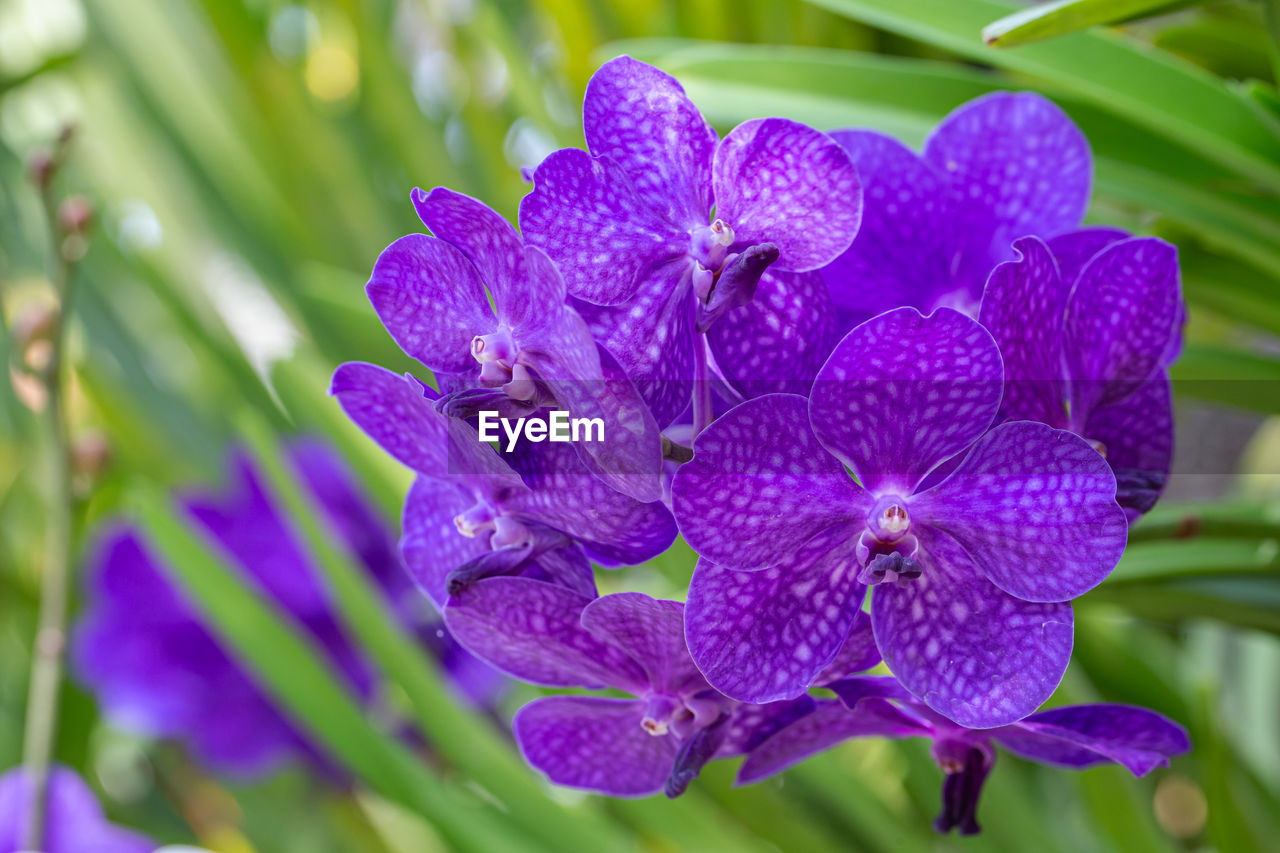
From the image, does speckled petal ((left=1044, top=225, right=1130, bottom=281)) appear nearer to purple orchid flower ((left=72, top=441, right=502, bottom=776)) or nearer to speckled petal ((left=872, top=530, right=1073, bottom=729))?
speckled petal ((left=872, top=530, right=1073, bottom=729))

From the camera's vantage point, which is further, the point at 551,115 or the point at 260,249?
the point at 260,249

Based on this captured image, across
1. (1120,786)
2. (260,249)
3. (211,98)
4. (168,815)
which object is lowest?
(168,815)

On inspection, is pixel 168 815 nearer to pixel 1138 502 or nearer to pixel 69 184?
pixel 69 184

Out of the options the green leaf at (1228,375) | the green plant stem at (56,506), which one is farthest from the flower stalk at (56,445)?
the green leaf at (1228,375)

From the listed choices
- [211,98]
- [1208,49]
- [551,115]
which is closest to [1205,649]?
[1208,49]

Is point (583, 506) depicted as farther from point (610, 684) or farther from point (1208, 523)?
point (1208, 523)

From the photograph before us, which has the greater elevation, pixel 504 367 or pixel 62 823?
pixel 504 367

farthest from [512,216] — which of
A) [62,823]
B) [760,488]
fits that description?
[760,488]
